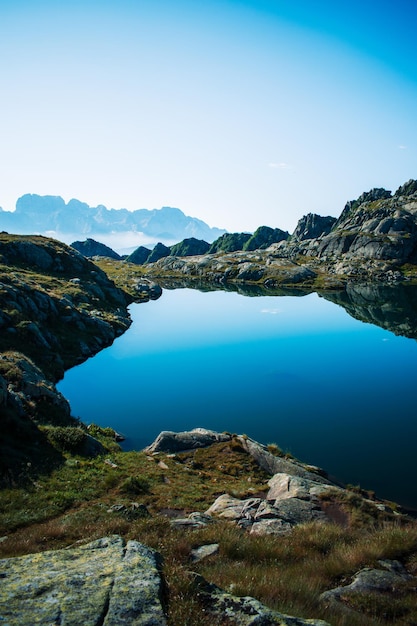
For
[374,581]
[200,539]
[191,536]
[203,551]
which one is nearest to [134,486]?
[191,536]

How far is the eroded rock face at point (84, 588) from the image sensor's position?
7188 millimetres

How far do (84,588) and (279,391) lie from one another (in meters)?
46.8

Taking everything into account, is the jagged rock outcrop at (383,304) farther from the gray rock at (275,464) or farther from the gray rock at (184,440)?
the gray rock at (184,440)

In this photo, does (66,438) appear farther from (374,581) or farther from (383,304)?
(383,304)

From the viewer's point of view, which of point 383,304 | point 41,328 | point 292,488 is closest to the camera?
point 292,488

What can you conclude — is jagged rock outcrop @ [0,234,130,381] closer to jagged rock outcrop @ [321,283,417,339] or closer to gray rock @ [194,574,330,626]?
gray rock @ [194,574,330,626]

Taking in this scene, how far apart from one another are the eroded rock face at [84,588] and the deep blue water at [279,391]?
28524mm

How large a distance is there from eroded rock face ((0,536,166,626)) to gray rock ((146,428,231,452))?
26441mm

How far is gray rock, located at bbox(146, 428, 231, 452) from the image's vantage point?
36.0 m

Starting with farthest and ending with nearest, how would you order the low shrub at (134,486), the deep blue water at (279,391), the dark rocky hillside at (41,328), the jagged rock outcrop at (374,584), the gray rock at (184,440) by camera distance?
1. the deep blue water at (279,391)
2. the gray rock at (184,440)
3. the dark rocky hillside at (41,328)
4. the low shrub at (134,486)
5. the jagged rock outcrop at (374,584)

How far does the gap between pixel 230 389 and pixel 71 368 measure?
2868cm

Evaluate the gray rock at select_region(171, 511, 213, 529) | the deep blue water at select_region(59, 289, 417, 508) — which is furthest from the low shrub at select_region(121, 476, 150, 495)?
the deep blue water at select_region(59, 289, 417, 508)

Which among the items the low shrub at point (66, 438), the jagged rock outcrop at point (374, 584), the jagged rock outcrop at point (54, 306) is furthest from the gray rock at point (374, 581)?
the jagged rock outcrop at point (54, 306)

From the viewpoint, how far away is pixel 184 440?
36.9 meters
